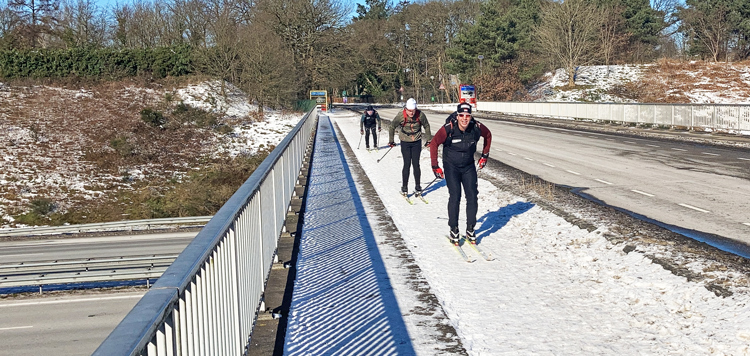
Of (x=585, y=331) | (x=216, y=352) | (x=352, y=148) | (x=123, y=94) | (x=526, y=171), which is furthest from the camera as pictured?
(x=123, y=94)

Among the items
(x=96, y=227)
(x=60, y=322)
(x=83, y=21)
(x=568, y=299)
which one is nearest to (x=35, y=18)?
(x=83, y=21)

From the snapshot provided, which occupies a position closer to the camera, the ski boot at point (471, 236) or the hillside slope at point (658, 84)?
the ski boot at point (471, 236)

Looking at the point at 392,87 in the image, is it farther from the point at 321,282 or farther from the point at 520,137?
the point at 321,282

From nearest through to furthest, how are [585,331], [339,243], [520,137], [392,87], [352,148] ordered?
[585,331] → [339,243] → [352,148] → [520,137] → [392,87]

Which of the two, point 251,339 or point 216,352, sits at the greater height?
point 216,352

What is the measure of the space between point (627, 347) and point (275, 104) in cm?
5930

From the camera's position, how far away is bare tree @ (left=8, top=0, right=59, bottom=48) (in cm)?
7625

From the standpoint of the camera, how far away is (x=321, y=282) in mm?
7762

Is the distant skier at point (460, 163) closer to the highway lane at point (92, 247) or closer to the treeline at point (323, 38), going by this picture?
the highway lane at point (92, 247)

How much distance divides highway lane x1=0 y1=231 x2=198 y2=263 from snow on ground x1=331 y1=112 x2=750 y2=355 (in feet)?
79.9

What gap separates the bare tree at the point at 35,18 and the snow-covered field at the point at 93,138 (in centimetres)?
2056

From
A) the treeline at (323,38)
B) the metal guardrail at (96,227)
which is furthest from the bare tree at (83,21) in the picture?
the metal guardrail at (96,227)

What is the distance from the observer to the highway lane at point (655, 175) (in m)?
11.6

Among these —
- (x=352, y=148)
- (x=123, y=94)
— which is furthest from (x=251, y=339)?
(x=123, y=94)
